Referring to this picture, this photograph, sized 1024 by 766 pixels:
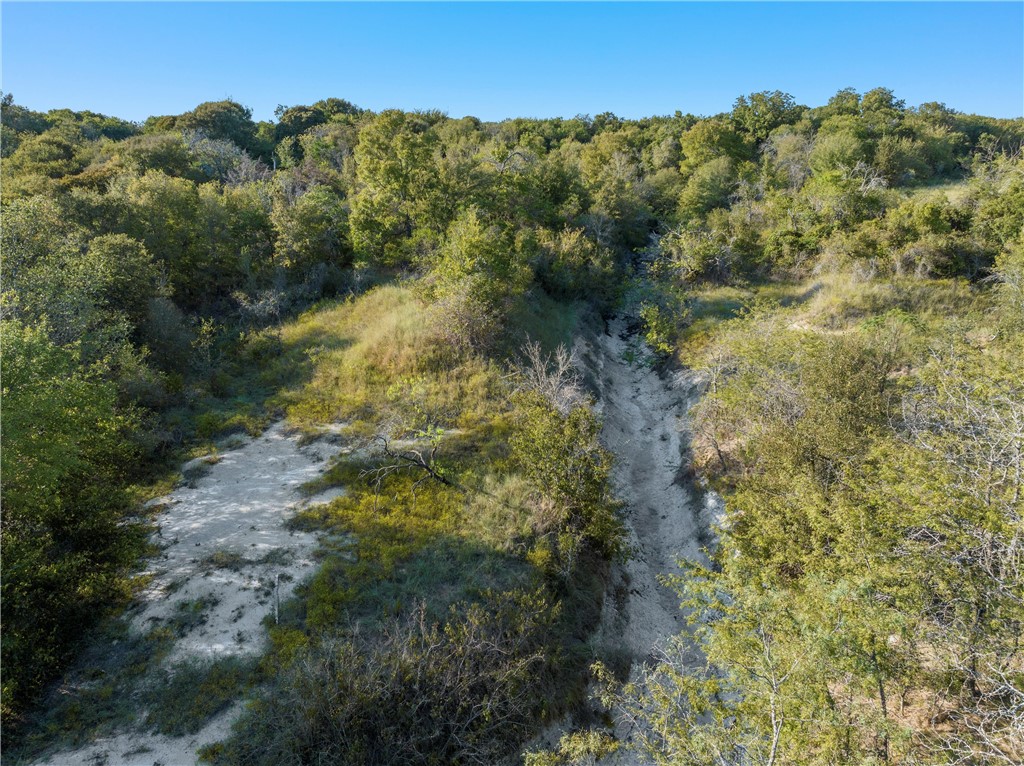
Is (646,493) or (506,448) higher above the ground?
(506,448)

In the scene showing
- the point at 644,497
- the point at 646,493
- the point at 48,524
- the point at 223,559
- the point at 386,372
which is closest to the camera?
the point at 48,524

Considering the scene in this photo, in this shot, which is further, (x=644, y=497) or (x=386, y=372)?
(x=386, y=372)

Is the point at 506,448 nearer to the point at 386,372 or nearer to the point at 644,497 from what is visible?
the point at 644,497

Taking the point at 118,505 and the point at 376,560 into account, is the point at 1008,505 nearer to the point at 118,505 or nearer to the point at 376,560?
the point at 376,560

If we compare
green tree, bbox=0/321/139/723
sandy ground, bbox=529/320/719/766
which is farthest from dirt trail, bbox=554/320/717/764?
green tree, bbox=0/321/139/723

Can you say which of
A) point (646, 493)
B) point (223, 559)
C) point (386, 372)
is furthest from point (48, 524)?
point (646, 493)

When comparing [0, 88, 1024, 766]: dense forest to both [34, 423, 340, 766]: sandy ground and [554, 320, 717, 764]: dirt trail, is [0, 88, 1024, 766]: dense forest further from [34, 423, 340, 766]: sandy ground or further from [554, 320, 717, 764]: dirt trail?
[554, 320, 717, 764]: dirt trail

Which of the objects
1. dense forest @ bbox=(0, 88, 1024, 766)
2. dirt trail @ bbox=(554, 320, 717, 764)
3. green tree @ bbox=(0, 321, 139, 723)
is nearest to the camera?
dense forest @ bbox=(0, 88, 1024, 766)
